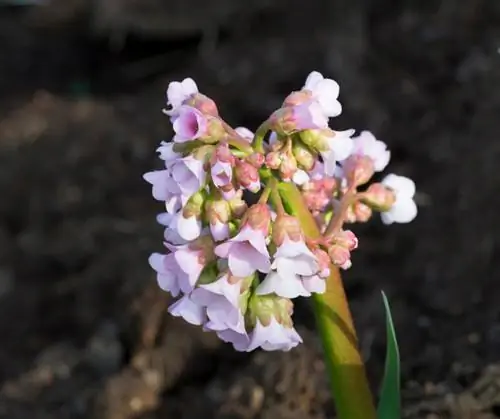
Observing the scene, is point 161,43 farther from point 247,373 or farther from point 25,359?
point 247,373

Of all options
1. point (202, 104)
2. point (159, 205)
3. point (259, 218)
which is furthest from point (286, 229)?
point (159, 205)

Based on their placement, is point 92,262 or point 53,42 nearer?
point 92,262

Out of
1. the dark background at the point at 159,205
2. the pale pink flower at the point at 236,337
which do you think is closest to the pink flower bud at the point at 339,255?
the pale pink flower at the point at 236,337

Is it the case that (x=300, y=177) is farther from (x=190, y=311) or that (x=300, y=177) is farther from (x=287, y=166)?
(x=190, y=311)

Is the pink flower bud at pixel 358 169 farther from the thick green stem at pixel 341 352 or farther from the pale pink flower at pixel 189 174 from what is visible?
the pale pink flower at pixel 189 174

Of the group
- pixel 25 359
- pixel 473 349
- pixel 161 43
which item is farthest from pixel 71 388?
pixel 161 43

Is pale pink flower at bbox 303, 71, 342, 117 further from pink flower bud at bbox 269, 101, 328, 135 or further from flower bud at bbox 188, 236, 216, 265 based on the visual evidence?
flower bud at bbox 188, 236, 216, 265
